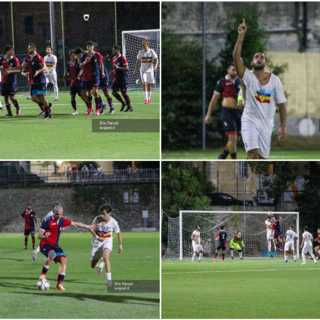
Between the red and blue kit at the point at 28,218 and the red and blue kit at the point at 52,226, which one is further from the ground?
the red and blue kit at the point at 52,226

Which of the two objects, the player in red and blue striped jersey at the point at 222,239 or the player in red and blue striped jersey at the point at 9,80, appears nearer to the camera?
the player in red and blue striped jersey at the point at 222,239

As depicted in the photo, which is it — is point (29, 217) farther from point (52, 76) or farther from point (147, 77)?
point (52, 76)

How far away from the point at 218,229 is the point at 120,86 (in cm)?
317

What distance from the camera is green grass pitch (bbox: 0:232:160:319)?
5.62 meters

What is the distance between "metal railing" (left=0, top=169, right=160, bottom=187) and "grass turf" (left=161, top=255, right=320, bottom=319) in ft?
5.32

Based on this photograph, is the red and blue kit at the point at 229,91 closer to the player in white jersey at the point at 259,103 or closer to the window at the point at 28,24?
the player in white jersey at the point at 259,103

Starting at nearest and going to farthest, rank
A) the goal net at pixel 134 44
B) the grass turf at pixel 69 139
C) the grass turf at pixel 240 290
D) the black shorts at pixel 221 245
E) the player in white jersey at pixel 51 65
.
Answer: the grass turf at pixel 240 290
the grass turf at pixel 69 139
the black shorts at pixel 221 245
the goal net at pixel 134 44
the player in white jersey at pixel 51 65

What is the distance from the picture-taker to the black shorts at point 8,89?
383 inches

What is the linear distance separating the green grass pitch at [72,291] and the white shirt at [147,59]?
371 centimetres

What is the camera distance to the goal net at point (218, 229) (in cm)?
765

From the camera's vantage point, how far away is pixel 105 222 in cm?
652

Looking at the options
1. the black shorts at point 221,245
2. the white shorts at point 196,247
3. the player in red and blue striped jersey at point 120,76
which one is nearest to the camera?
the white shorts at point 196,247

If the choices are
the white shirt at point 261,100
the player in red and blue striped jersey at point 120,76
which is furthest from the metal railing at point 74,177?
the white shirt at point 261,100

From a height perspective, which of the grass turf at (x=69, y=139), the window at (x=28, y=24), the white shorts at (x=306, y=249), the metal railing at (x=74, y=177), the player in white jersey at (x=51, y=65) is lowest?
the white shorts at (x=306, y=249)
